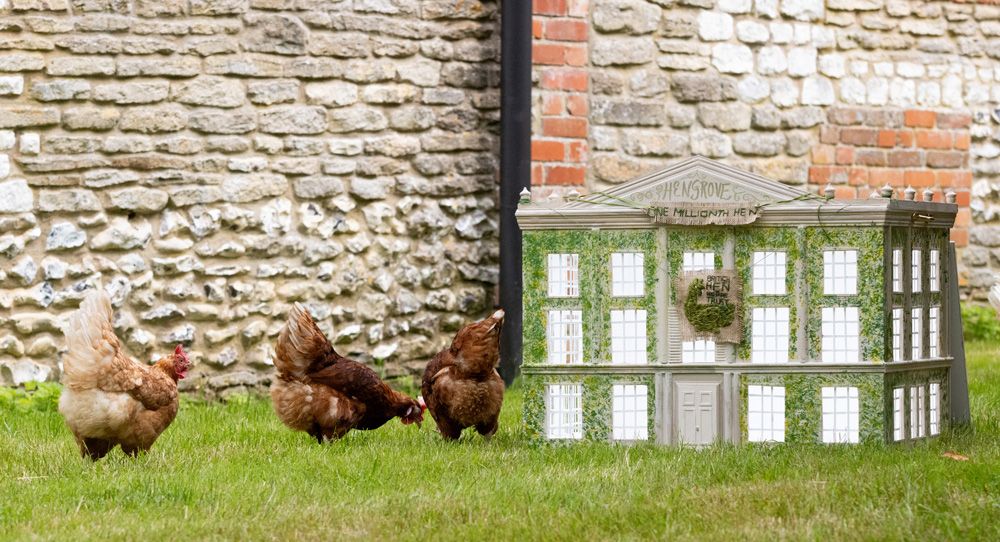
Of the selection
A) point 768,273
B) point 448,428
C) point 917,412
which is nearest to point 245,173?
point 448,428

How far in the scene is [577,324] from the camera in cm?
630

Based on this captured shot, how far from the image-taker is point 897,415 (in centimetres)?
624

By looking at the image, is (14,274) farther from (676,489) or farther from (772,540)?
(772,540)

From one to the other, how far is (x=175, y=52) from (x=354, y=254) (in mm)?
1807

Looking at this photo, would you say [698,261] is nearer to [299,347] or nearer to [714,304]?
[714,304]

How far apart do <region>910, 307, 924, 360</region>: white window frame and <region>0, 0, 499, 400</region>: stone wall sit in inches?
149

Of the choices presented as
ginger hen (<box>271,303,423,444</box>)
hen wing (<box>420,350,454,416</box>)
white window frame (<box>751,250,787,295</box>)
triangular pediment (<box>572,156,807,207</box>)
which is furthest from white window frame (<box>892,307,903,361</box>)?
ginger hen (<box>271,303,423,444</box>)

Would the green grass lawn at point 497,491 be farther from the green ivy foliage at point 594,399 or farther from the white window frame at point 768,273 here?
the white window frame at point 768,273

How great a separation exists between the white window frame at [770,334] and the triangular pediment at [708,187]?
1.71 ft

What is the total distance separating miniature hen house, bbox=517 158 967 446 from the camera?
241 inches

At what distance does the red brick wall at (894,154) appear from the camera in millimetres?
10531

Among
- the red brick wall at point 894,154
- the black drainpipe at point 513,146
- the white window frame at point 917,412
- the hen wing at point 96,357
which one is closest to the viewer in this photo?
the hen wing at point 96,357

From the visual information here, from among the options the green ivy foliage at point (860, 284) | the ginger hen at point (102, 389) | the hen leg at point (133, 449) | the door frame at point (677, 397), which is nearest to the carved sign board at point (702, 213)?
the green ivy foliage at point (860, 284)

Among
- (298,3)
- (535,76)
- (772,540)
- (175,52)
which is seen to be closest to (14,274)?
(175,52)
